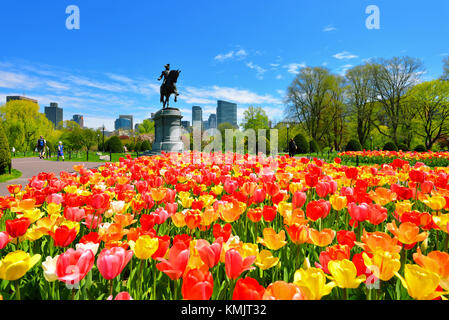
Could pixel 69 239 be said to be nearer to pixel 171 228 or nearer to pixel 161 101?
pixel 171 228

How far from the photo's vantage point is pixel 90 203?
191cm

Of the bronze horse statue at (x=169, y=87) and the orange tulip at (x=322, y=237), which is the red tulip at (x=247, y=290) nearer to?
the orange tulip at (x=322, y=237)

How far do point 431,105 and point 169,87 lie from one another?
34348 mm

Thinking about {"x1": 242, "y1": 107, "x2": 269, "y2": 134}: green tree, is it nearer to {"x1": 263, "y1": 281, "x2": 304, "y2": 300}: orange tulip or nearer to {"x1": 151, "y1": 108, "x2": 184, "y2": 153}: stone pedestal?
{"x1": 151, "y1": 108, "x2": 184, "y2": 153}: stone pedestal

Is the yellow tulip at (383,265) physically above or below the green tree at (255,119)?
below

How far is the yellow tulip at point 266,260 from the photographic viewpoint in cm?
113

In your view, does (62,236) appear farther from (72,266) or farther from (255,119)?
(255,119)

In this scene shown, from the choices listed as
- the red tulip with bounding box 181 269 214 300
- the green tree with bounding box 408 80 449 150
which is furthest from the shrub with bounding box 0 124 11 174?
the green tree with bounding box 408 80 449 150

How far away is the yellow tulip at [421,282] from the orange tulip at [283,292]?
0.33 meters

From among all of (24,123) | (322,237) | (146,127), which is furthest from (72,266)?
(146,127)

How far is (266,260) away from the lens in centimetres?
115

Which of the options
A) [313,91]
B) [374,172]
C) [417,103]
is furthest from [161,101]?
[417,103]

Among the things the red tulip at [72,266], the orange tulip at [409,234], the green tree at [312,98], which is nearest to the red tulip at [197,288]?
the red tulip at [72,266]
